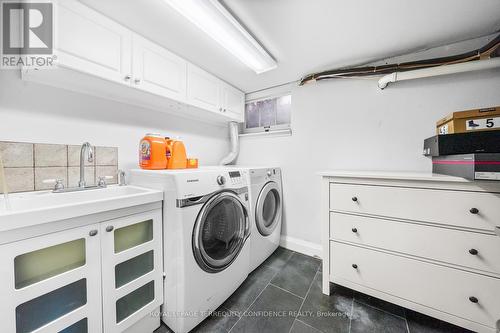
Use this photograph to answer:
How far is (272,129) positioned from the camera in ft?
8.43

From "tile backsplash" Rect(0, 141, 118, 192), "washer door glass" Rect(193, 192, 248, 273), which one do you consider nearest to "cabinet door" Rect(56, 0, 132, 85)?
"tile backsplash" Rect(0, 141, 118, 192)

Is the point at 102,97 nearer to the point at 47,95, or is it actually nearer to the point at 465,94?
the point at 47,95

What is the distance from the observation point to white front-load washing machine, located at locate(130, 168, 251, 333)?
1091 millimetres

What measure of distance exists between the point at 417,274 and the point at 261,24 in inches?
83.1

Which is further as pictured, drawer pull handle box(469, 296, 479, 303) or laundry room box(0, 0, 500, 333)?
drawer pull handle box(469, 296, 479, 303)

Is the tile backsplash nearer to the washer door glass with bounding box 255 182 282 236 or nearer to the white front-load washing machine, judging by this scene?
the white front-load washing machine

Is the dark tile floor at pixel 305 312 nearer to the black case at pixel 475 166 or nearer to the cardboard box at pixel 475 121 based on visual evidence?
the black case at pixel 475 166

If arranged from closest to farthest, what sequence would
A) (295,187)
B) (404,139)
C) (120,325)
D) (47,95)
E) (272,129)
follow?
(120,325), (47,95), (404,139), (295,187), (272,129)

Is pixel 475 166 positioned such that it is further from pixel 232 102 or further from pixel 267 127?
pixel 232 102

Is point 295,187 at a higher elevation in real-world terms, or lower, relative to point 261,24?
lower

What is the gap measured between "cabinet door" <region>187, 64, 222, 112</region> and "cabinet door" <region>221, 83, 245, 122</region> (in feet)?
0.31

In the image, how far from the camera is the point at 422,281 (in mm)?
1188

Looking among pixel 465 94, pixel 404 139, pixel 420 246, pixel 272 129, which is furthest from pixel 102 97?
pixel 465 94

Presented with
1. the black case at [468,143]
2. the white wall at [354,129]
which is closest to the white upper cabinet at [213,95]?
the white wall at [354,129]
